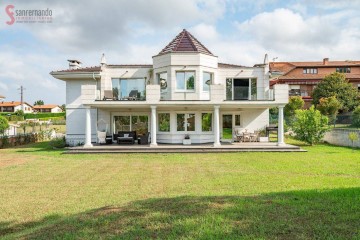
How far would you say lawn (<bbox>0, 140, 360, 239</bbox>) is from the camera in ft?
15.3

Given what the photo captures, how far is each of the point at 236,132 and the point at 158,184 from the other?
43.9 feet

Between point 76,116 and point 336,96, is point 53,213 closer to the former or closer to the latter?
point 76,116

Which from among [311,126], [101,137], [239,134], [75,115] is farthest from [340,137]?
[75,115]

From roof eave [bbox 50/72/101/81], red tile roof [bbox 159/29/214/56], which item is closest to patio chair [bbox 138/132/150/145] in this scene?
roof eave [bbox 50/72/101/81]

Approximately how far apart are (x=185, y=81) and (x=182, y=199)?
44.4ft

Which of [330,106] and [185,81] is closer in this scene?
[185,81]

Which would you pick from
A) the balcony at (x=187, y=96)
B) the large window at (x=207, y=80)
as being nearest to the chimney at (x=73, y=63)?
the balcony at (x=187, y=96)

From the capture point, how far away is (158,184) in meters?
9.12

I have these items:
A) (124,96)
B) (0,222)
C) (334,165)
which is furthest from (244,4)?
(0,222)

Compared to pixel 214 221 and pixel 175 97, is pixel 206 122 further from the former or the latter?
pixel 214 221

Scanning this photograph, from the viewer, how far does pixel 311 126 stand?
815 inches

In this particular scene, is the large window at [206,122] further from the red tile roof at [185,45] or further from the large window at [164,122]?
the red tile roof at [185,45]

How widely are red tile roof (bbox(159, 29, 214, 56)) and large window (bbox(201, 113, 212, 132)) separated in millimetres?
4182

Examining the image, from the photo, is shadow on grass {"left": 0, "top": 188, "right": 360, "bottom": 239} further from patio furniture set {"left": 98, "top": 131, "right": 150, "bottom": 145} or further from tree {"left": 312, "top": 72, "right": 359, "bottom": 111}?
tree {"left": 312, "top": 72, "right": 359, "bottom": 111}
